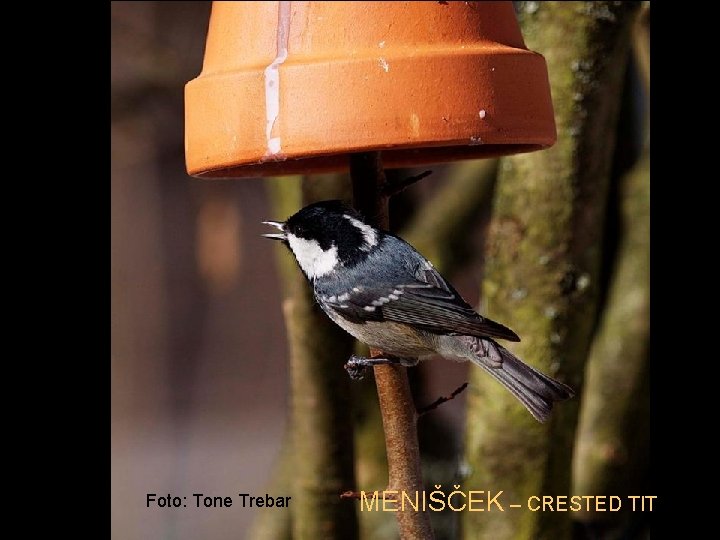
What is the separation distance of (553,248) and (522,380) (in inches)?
28.1

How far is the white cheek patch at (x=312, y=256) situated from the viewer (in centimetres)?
151

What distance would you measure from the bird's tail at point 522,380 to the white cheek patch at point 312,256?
0.24 meters

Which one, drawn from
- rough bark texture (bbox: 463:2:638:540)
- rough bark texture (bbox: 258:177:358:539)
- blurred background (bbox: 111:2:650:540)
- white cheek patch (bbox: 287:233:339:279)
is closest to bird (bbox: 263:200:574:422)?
white cheek patch (bbox: 287:233:339:279)

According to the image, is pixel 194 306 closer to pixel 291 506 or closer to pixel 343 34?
pixel 291 506

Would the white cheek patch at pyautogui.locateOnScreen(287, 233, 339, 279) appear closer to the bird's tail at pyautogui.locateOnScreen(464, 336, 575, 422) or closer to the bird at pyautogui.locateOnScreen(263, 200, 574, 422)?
the bird at pyautogui.locateOnScreen(263, 200, 574, 422)

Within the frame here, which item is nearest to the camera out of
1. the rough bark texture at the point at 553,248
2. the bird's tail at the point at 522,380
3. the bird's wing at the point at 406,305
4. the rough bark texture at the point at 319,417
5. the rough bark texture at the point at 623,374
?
the bird's tail at the point at 522,380

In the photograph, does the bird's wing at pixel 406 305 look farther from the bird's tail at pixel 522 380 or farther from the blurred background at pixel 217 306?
the blurred background at pixel 217 306

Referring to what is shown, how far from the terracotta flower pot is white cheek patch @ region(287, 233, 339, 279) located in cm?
19

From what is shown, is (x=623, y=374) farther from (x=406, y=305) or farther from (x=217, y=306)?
(x=217, y=306)

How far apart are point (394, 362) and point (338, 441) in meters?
0.79

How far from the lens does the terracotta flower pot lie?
127 centimetres

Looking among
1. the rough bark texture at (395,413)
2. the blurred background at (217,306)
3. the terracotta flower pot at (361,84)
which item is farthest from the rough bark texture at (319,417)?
the terracotta flower pot at (361,84)
